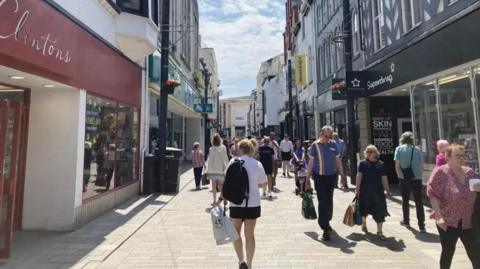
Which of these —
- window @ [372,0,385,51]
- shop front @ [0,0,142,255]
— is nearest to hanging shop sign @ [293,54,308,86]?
window @ [372,0,385,51]

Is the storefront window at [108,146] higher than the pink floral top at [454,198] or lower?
higher

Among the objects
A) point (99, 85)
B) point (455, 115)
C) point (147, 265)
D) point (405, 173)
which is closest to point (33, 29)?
point (99, 85)

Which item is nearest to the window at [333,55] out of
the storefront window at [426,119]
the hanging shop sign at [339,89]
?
the hanging shop sign at [339,89]

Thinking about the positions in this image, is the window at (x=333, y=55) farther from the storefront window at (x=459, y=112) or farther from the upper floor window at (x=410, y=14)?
the storefront window at (x=459, y=112)

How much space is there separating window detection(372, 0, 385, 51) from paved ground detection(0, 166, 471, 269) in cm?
638

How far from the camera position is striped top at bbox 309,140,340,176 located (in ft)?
22.4

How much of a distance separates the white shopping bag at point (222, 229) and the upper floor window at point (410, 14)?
8253 millimetres

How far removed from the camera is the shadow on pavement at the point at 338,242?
6.07m

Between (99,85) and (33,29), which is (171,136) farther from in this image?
(33,29)

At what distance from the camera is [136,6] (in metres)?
9.86

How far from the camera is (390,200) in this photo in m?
10.6

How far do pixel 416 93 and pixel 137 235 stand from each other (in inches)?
329

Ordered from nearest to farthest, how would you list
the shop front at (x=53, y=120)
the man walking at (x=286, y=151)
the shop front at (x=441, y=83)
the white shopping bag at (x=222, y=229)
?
the white shopping bag at (x=222, y=229)
the shop front at (x=53, y=120)
the shop front at (x=441, y=83)
the man walking at (x=286, y=151)

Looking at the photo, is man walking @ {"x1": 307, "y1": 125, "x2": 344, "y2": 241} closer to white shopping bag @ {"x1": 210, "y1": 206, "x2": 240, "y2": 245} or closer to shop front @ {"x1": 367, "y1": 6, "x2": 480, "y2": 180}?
white shopping bag @ {"x1": 210, "y1": 206, "x2": 240, "y2": 245}
